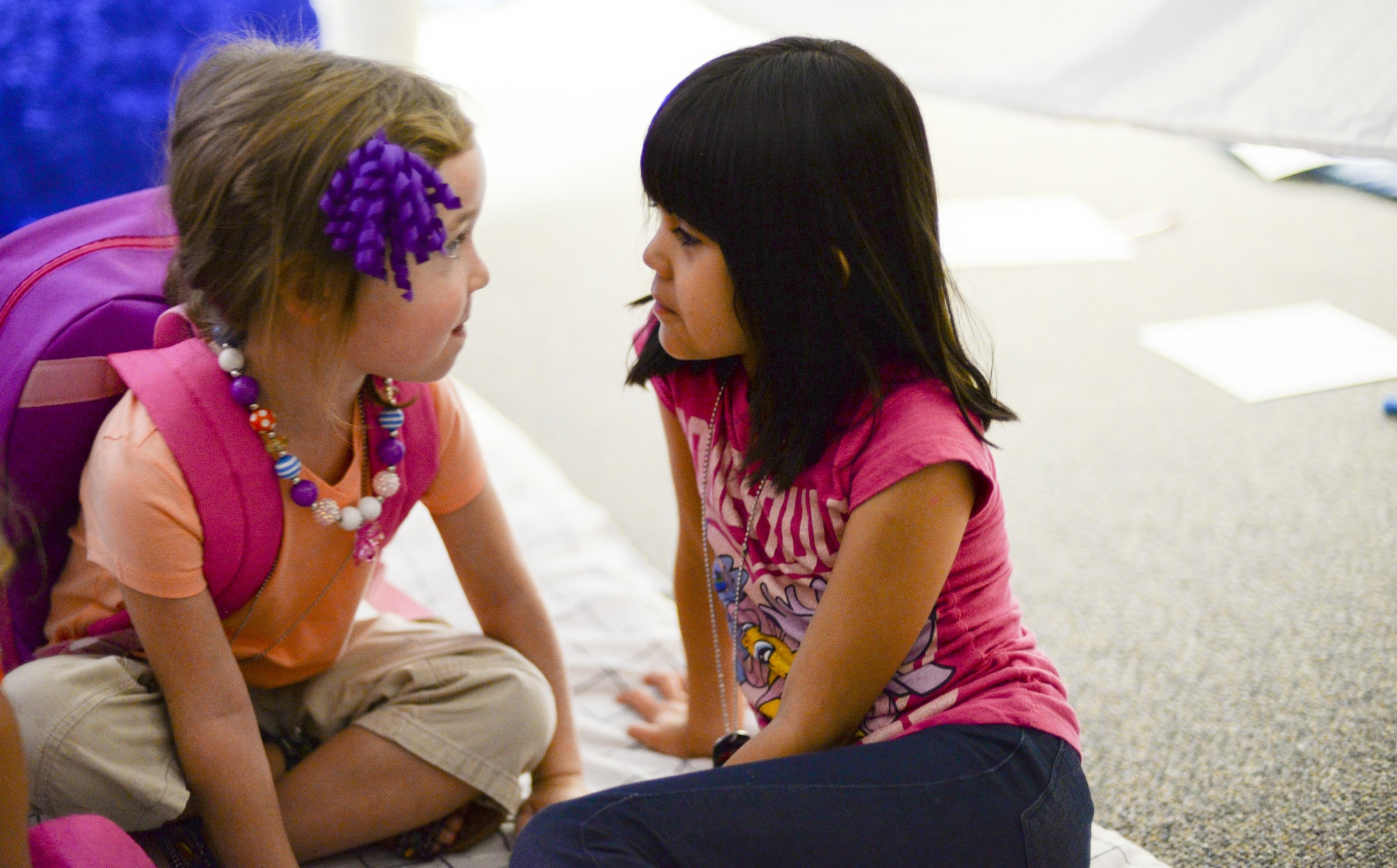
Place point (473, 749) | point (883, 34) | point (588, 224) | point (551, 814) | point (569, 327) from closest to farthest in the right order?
point (551, 814) → point (473, 749) → point (883, 34) → point (569, 327) → point (588, 224)

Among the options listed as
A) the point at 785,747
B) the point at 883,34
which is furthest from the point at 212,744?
the point at 883,34

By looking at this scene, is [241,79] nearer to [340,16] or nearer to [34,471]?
[34,471]

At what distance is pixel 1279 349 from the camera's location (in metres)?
1.75

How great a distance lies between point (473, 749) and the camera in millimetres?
880

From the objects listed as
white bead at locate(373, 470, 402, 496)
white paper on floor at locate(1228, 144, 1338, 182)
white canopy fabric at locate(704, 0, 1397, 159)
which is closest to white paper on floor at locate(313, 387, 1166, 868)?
white bead at locate(373, 470, 402, 496)

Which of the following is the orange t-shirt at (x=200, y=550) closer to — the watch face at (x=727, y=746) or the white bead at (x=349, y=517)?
the white bead at (x=349, y=517)

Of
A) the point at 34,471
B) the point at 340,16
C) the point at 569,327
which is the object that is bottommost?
the point at 569,327

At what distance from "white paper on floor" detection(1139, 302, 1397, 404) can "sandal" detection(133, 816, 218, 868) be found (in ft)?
4.68

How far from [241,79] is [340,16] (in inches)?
23.8

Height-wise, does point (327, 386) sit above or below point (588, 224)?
above

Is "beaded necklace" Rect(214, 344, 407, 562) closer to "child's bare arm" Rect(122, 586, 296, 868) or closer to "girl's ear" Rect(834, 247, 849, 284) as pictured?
"child's bare arm" Rect(122, 586, 296, 868)

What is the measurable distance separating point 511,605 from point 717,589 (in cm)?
17

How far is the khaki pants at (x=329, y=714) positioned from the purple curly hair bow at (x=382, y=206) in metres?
0.35

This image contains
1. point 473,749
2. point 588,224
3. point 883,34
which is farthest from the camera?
point 588,224
